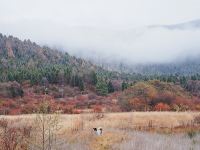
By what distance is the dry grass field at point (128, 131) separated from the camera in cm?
2328

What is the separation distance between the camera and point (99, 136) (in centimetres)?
2620

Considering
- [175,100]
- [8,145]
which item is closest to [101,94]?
[175,100]

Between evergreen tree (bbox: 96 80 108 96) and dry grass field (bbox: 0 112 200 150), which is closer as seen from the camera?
dry grass field (bbox: 0 112 200 150)

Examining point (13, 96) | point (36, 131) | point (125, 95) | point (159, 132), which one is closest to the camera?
point (36, 131)

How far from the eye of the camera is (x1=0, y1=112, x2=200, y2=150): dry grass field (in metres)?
23.3

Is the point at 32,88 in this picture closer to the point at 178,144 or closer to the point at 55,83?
the point at 55,83

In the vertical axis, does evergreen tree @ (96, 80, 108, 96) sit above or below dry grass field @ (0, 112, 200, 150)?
above

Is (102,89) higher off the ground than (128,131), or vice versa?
(102,89)

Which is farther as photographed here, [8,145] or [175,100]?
[175,100]

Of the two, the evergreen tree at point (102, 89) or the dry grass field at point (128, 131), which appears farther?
the evergreen tree at point (102, 89)

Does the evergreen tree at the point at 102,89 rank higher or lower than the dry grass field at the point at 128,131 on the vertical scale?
higher

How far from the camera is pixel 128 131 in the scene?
28.0 meters

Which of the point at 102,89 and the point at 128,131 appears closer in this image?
the point at 128,131

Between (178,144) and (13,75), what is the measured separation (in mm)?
81873
